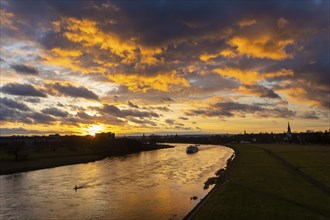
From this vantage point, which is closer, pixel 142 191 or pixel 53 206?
pixel 53 206

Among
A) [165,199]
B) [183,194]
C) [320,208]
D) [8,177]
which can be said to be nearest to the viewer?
[320,208]

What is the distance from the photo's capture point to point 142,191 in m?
45.2

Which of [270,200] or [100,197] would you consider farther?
[100,197]

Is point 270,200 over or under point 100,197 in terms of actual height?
over

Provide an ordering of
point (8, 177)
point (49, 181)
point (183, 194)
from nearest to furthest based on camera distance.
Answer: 1. point (183, 194)
2. point (49, 181)
3. point (8, 177)

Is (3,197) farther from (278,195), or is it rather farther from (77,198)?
(278,195)

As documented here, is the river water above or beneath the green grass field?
beneath

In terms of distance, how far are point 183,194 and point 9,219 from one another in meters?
19.5

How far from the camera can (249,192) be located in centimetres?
3556

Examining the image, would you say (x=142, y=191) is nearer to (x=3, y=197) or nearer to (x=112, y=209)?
(x=112, y=209)

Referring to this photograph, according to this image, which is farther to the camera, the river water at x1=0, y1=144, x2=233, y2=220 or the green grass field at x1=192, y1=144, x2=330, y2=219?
the river water at x1=0, y1=144, x2=233, y2=220

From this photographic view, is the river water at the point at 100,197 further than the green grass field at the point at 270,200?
Yes

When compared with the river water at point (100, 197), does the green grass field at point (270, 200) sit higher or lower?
higher

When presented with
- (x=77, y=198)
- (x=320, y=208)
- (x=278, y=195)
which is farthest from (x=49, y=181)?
(x=320, y=208)
